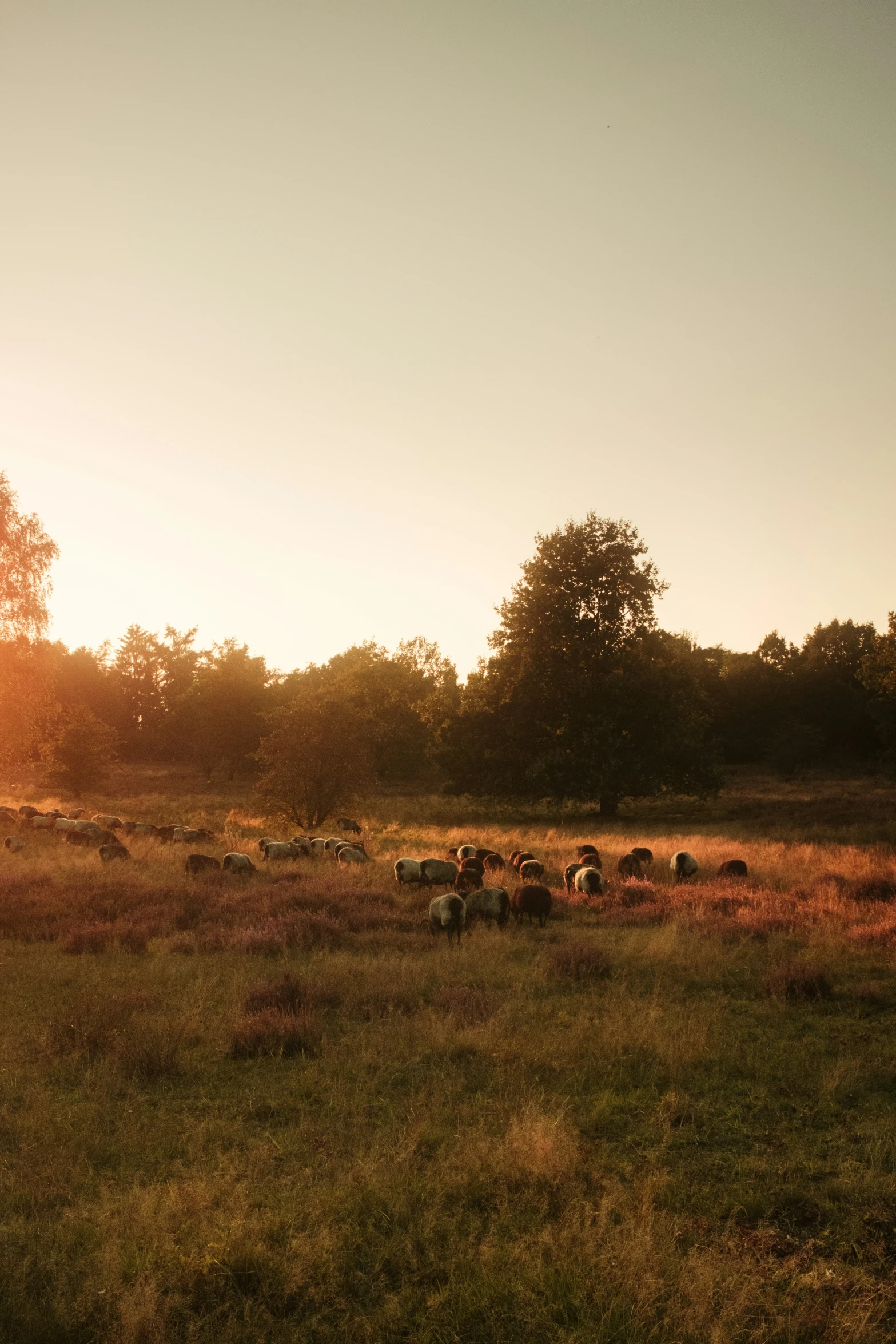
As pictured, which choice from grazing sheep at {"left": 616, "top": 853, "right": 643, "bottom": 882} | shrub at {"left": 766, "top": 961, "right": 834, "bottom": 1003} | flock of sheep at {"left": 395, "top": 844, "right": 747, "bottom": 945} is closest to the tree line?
flock of sheep at {"left": 395, "top": 844, "right": 747, "bottom": 945}

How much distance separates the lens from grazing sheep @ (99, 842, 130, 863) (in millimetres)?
20672

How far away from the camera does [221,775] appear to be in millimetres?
60969

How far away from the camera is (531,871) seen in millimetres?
18375

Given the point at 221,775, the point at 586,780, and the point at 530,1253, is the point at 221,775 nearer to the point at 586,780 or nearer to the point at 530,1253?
the point at 586,780

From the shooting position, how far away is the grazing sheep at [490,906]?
14523mm

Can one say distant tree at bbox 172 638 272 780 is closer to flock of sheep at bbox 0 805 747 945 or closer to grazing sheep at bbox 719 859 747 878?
flock of sheep at bbox 0 805 747 945

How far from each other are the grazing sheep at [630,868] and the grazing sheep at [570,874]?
94cm

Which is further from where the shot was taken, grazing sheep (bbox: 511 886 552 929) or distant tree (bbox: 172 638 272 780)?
distant tree (bbox: 172 638 272 780)

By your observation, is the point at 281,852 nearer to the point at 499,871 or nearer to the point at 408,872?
the point at 408,872

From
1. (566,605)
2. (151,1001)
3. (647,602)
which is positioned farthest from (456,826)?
(151,1001)

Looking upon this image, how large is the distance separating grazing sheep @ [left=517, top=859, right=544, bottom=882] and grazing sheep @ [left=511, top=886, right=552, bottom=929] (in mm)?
3444

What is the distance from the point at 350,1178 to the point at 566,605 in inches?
1295

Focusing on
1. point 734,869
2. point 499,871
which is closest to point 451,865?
point 499,871

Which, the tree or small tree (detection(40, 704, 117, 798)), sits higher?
the tree
